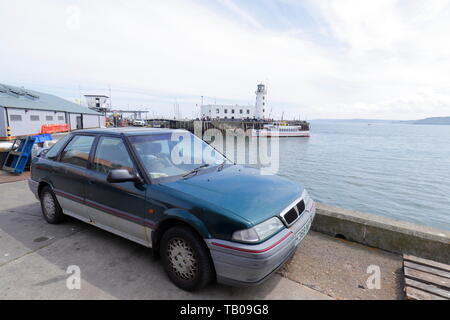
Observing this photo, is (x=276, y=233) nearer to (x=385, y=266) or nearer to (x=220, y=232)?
(x=220, y=232)

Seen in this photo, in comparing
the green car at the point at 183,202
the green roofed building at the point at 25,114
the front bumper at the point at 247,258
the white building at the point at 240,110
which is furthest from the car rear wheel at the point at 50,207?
the white building at the point at 240,110

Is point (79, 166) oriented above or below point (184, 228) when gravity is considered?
above

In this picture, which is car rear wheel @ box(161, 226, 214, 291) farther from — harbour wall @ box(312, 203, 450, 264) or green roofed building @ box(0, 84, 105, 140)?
green roofed building @ box(0, 84, 105, 140)

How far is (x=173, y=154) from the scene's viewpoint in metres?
3.55

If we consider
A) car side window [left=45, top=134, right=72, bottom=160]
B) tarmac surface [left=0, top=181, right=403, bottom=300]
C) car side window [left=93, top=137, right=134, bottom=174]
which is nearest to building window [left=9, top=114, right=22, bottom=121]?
car side window [left=45, top=134, right=72, bottom=160]

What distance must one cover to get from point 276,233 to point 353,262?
1489mm

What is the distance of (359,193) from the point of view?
51.8 feet

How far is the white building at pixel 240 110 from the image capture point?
289 feet

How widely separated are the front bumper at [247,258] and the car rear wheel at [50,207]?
3144mm

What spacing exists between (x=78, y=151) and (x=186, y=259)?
8.30ft

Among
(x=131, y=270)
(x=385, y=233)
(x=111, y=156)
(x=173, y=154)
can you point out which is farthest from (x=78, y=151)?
(x=385, y=233)

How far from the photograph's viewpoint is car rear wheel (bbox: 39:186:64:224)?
4168 millimetres
